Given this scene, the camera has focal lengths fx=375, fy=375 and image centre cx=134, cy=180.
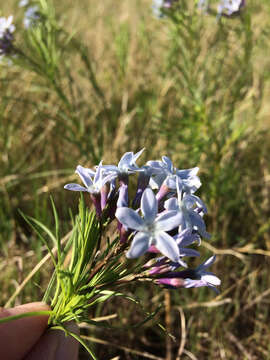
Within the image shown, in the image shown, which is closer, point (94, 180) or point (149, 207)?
point (149, 207)

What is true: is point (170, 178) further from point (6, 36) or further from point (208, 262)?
point (6, 36)

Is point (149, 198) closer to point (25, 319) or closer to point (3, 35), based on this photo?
point (25, 319)

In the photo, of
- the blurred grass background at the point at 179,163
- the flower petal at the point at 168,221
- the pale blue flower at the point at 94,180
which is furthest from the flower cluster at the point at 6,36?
the flower petal at the point at 168,221

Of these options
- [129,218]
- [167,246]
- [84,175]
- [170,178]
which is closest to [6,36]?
[84,175]

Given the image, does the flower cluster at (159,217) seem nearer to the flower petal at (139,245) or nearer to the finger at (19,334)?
the flower petal at (139,245)

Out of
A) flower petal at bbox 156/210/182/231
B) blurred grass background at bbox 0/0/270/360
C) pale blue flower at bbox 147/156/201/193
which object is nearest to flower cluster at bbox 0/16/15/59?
blurred grass background at bbox 0/0/270/360

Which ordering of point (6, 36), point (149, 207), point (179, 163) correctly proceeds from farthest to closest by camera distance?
point (179, 163) → point (6, 36) → point (149, 207)

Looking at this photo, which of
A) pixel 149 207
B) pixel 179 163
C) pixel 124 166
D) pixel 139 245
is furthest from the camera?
pixel 179 163
